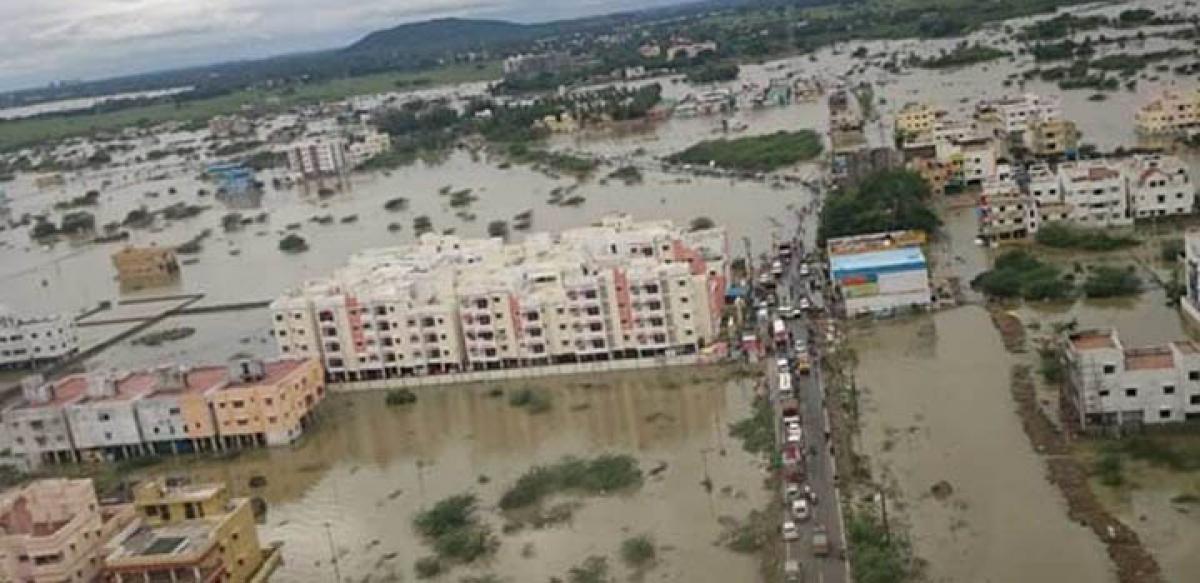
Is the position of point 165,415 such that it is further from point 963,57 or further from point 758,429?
point 963,57

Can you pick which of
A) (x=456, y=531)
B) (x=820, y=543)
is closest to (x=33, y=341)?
(x=456, y=531)

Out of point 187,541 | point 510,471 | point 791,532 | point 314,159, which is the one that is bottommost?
point 510,471

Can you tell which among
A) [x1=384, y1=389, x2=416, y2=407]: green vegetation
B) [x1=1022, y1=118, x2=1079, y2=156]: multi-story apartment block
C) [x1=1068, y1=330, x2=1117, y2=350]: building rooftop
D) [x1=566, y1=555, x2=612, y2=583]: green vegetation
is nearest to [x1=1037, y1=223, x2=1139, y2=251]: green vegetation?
[x1=1068, y1=330, x2=1117, y2=350]: building rooftop

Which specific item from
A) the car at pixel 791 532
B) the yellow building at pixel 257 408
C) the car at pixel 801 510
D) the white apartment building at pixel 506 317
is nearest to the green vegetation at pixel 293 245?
the white apartment building at pixel 506 317

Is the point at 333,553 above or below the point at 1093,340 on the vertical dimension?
below

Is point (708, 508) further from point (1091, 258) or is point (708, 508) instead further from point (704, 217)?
point (704, 217)

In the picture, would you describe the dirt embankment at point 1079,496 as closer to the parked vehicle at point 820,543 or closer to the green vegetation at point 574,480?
→ the parked vehicle at point 820,543

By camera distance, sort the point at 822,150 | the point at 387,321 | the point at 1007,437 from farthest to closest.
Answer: the point at 822,150, the point at 387,321, the point at 1007,437

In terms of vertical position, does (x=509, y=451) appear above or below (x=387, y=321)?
below

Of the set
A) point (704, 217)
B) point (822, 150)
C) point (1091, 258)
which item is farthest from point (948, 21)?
point (1091, 258)
